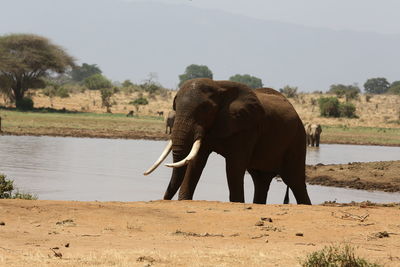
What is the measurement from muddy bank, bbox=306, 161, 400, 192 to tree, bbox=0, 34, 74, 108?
113 feet

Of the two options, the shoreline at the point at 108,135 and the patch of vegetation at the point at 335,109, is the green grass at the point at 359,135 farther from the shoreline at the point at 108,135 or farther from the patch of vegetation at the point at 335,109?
the shoreline at the point at 108,135

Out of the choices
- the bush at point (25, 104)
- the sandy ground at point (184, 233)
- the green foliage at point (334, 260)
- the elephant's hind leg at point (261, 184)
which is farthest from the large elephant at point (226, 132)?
the bush at point (25, 104)

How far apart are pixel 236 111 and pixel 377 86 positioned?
373ft

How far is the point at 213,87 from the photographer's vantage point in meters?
12.6

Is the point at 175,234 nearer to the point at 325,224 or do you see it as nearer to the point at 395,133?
the point at 325,224

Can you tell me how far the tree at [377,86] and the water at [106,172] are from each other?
298ft

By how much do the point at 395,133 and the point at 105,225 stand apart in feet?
141

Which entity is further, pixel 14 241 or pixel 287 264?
pixel 14 241

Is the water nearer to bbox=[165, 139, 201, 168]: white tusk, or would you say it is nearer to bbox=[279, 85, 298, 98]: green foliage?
bbox=[165, 139, 201, 168]: white tusk

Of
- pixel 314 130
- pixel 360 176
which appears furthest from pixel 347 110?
pixel 360 176

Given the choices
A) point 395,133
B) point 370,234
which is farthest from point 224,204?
point 395,133

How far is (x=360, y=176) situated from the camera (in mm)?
21938

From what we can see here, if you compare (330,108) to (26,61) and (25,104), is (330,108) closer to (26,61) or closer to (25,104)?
(25,104)

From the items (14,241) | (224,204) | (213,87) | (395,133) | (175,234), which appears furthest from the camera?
(395,133)
